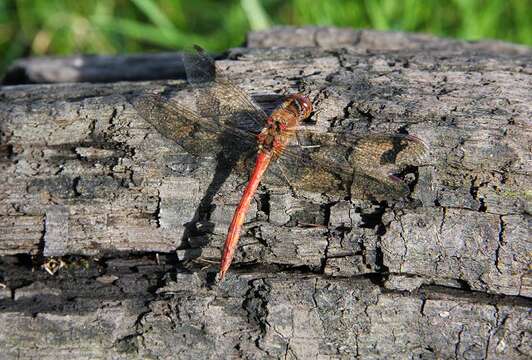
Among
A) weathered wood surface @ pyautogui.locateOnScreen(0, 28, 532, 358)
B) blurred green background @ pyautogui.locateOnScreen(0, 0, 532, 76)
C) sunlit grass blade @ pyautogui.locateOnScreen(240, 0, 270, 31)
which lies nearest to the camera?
weathered wood surface @ pyautogui.locateOnScreen(0, 28, 532, 358)

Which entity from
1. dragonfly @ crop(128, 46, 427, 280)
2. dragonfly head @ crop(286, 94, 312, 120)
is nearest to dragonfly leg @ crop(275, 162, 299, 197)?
dragonfly @ crop(128, 46, 427, 280)

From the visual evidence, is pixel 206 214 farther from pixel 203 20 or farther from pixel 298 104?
pixel 203 20

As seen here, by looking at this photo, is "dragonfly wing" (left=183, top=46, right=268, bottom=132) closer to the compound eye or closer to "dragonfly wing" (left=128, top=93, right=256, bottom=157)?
"dragonfly wing" (left=128, top=93, right=256, bottom=157)

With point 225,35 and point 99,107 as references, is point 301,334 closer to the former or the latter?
point 99,107

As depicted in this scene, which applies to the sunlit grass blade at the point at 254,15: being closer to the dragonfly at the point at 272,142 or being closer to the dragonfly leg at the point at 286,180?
the dragonfly at the point at 272,142

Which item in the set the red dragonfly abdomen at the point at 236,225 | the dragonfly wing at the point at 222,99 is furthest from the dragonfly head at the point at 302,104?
the red dragonfly abdomen at the point at 236,225

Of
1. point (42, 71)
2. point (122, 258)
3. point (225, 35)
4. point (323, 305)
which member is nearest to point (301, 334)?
point (323, 305)

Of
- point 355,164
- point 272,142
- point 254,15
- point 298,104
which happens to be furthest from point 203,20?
point 355,164
